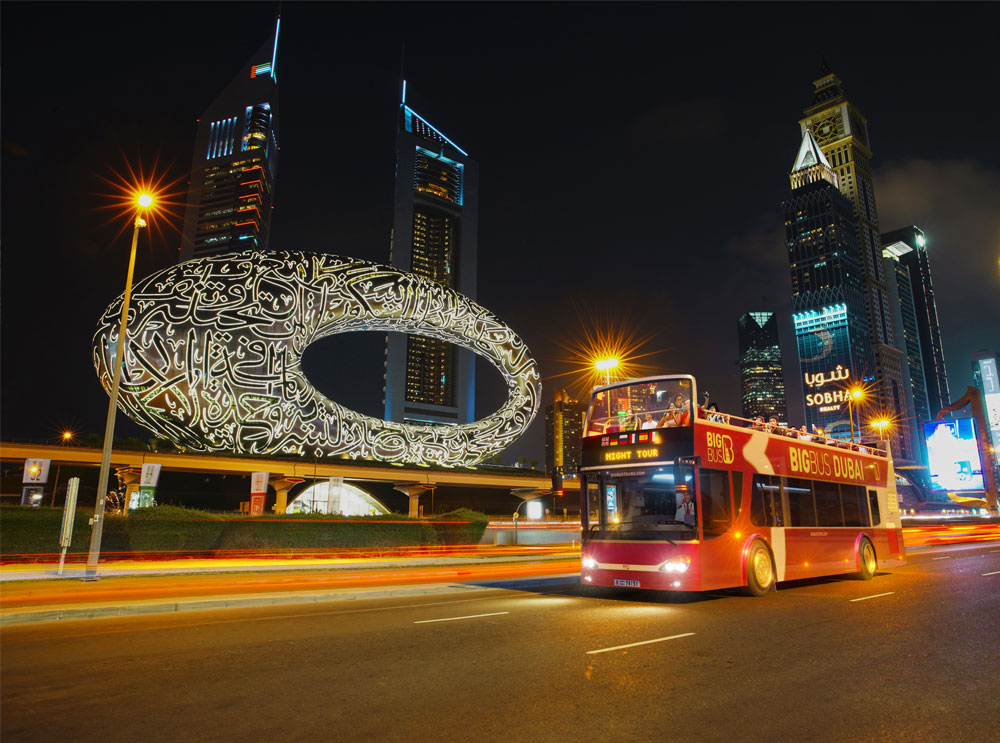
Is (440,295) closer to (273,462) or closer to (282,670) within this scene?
(273,462)

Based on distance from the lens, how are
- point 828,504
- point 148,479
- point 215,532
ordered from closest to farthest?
1. point 828,504
2. point 215,532
3. point 148,479

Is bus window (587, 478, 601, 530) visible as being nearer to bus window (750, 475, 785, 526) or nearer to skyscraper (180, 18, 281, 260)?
bus window (750, 475, 785, 526)

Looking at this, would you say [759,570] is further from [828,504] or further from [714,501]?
[828,504]

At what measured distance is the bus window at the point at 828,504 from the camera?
14508 mm

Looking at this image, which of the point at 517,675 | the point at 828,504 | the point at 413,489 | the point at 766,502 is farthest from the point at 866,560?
the point at 413,489

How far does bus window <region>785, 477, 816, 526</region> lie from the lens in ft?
44.5

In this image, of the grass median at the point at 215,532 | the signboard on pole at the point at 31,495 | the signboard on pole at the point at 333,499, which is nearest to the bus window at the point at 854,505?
the grass median at the point at 215,532

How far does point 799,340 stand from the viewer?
199 meters

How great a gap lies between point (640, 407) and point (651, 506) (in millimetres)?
2301

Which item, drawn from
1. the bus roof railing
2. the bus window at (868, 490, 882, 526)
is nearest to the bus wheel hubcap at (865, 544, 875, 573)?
the bus window at (868, 490, 882, 526)

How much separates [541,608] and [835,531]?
834cm

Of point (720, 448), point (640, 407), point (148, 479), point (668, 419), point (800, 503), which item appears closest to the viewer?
point (720, 448)

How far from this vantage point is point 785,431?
14359 millimetres

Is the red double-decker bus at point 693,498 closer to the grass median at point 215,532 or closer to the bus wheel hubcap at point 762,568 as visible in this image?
the bus wheel hubcap at point 762,568
